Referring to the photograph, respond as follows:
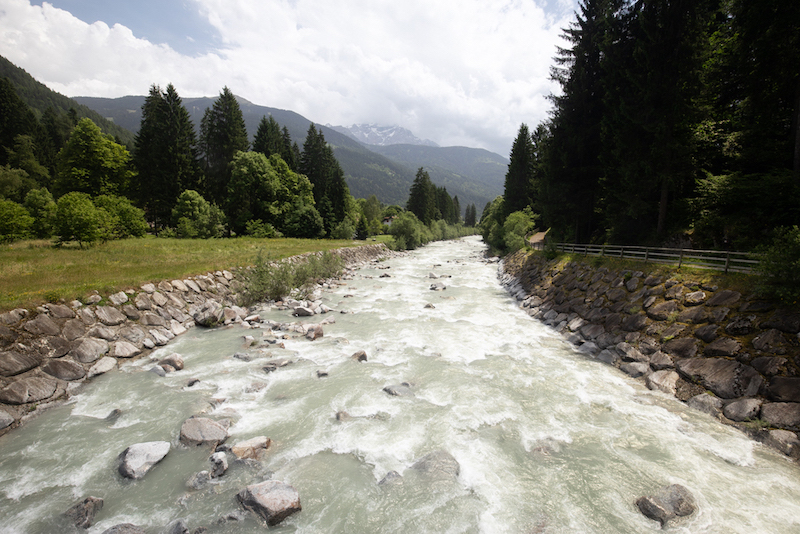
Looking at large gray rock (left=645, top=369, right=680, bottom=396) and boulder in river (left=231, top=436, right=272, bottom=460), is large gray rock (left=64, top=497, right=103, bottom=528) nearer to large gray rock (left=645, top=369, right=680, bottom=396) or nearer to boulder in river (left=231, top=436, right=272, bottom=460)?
boulder in river (left=231, top=436, right=272, bottom=460)

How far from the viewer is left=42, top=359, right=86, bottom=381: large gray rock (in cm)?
802

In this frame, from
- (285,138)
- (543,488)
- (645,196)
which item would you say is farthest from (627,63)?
(285,138)

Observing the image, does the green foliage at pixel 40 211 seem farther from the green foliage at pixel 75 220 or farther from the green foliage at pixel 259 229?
the green foliage at pixel 259 229

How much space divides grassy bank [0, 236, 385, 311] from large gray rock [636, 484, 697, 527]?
1515cm

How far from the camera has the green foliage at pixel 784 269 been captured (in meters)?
7.89

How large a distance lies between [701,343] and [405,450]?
31.6 feet

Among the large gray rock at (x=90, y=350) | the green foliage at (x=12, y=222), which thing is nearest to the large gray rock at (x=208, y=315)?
the large gray rock at (x=90, y=350)

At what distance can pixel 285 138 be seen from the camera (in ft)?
208

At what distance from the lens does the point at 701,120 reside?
15695 millimetres

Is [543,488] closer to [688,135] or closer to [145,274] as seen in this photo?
[145,274]

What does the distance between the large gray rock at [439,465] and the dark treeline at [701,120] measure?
1599 centimetres

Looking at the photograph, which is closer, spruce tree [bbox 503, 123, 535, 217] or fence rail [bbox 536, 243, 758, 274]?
fence rail [bbox 536, 243, 758, 274]

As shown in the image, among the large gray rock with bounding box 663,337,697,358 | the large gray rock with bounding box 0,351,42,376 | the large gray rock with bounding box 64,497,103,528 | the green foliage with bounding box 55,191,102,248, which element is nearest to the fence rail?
the large gray rock with bounding box 663,337,697,358

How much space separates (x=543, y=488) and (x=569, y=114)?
1033 inches
